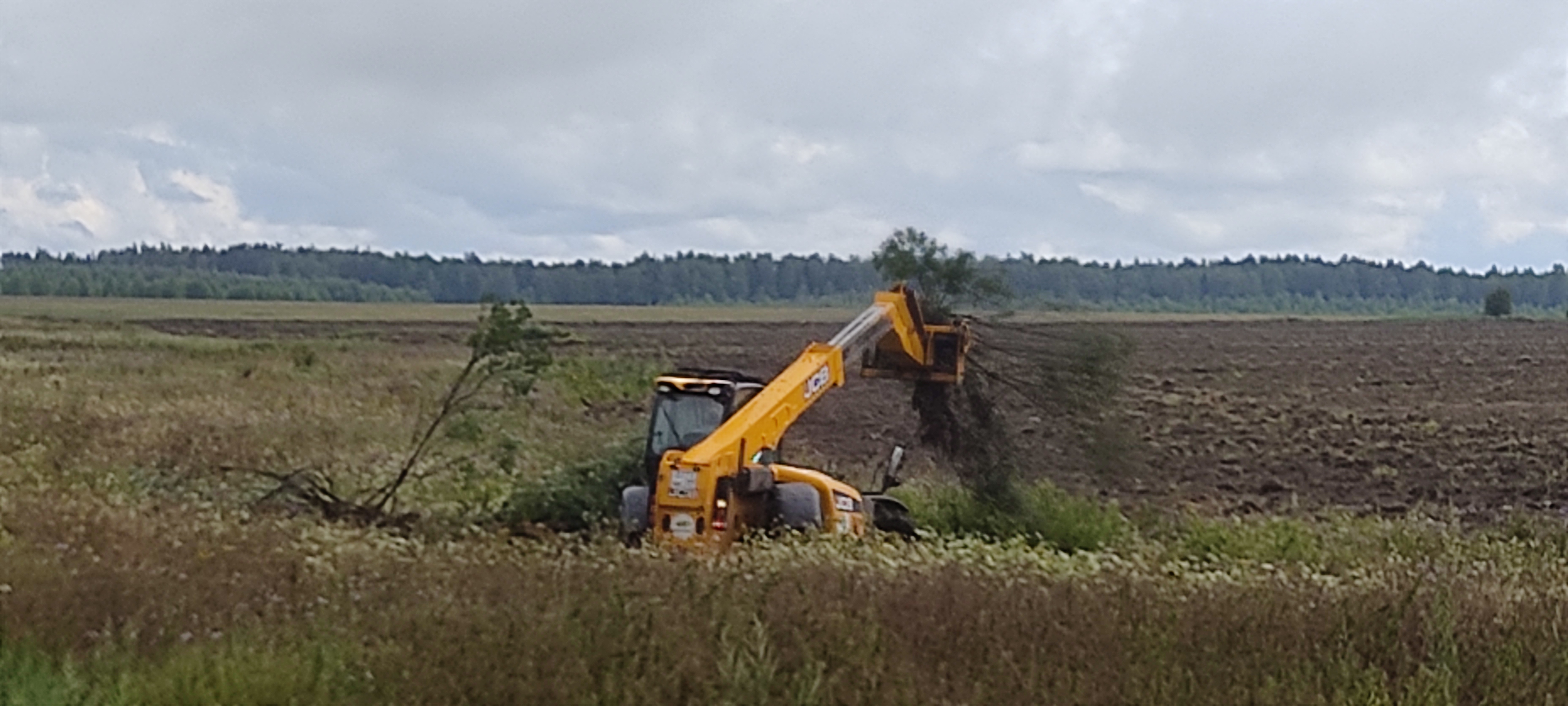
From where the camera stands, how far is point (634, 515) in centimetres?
1284

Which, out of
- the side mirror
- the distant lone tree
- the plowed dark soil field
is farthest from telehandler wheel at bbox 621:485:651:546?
the distant lone tree

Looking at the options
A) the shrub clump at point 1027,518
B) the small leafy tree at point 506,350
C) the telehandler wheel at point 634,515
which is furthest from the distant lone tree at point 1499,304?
the telehandler wheel at point 634,515

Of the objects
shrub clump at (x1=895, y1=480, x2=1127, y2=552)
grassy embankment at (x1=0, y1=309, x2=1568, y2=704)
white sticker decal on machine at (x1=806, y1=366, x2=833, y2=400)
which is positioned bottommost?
shrub clump at (x1=895, y1=480, x2=1127, y2=552)

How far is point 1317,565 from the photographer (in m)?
12.5

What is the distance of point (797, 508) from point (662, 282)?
483 ft

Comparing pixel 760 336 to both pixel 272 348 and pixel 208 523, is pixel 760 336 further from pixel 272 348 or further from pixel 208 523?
pixel 208 523

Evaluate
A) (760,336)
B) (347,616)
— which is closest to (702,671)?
(347,616)

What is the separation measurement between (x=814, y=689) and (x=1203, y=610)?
2512 millimetres

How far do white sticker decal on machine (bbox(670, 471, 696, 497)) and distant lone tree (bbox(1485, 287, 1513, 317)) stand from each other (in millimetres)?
98739

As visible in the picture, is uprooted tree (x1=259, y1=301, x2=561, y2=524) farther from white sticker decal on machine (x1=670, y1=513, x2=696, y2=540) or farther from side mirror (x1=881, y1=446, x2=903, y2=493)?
white sticker decal on machine (x1=670, y1=513, x2=696, y2=540)

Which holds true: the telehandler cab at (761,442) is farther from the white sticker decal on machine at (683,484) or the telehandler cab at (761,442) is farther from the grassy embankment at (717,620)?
the grassy embankment at (717,620)

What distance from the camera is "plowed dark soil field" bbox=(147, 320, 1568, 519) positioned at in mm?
18391

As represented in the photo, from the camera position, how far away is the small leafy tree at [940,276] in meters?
15.8

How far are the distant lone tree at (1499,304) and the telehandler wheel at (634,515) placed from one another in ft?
321
